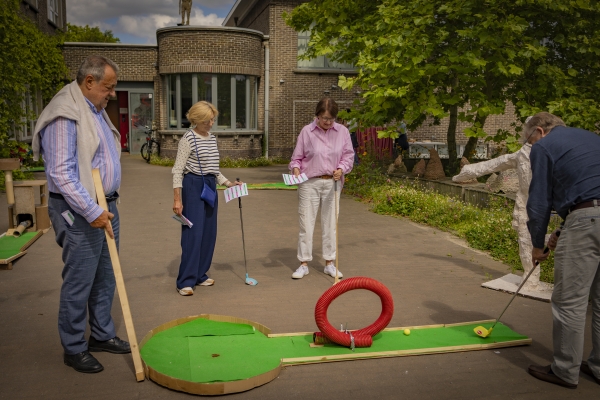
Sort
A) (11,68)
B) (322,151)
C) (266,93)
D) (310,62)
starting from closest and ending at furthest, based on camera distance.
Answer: (322,151), (11,68), (266,93), (310,62)

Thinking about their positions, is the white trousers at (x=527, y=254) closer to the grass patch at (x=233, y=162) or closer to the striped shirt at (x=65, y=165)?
the striped shirt at (x=65, y=165)

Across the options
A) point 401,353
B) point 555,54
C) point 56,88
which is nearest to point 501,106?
point 555,54

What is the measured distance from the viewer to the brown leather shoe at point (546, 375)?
14.7 feet

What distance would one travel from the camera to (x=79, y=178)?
443 centimetres

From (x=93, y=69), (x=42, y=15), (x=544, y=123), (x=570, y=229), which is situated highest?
(x=42, y=15)

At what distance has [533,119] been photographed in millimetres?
5012

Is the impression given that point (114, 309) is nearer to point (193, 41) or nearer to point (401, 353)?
point (401, 353)

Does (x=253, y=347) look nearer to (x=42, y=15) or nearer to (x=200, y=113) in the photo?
(x=200, y=113)

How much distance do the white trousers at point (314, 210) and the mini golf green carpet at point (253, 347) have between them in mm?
2112

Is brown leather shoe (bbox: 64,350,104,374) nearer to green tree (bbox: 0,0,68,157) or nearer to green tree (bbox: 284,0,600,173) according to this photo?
green tree (bbox: 284,0,600,173)

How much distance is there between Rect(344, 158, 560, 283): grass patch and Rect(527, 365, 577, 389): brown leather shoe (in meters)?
2.72

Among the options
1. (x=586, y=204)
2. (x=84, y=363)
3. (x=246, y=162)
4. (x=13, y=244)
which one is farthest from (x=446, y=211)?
(x=246, y=162)

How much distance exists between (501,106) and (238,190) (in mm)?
7982

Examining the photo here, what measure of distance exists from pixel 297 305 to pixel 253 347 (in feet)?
4.55
